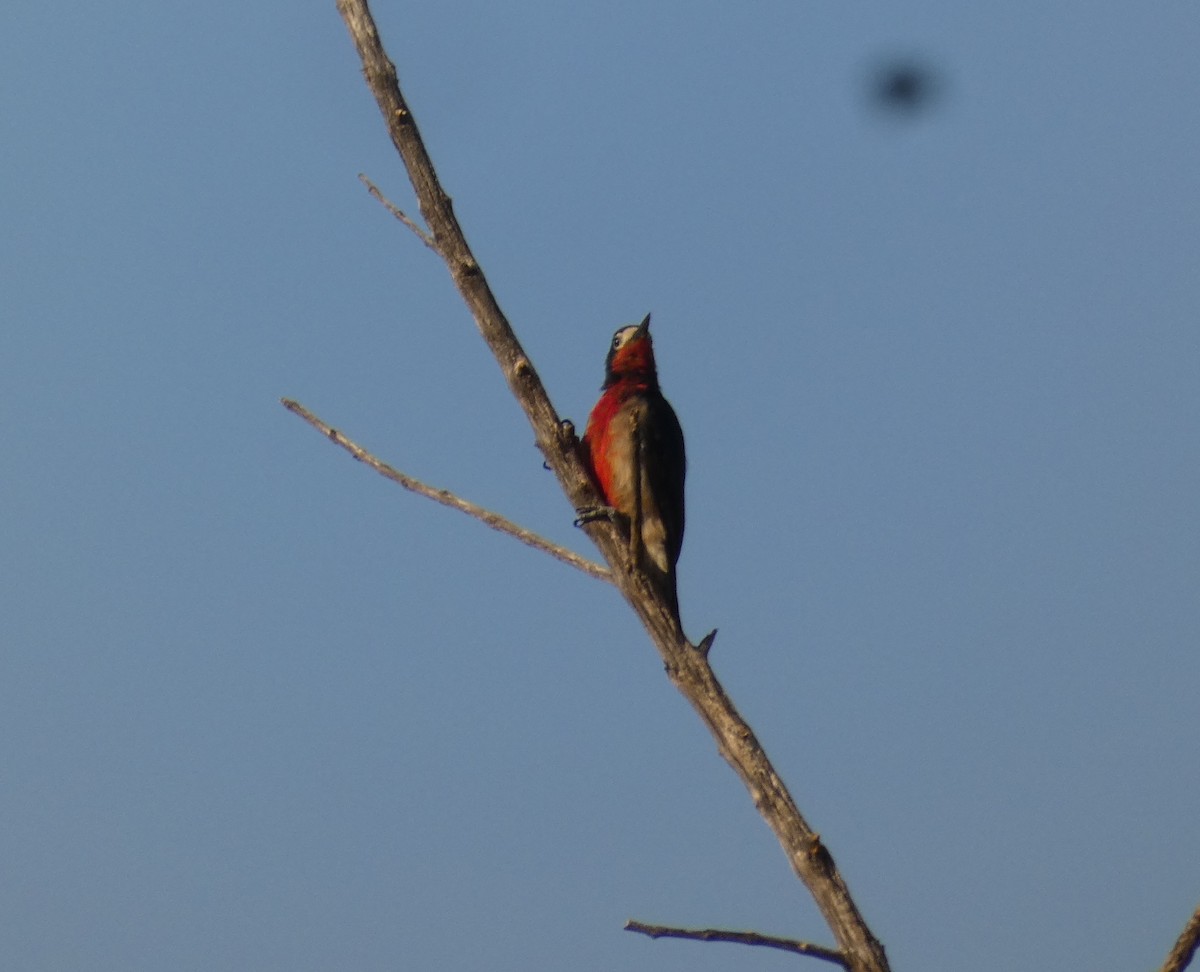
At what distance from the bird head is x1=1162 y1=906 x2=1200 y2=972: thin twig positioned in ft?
15.3

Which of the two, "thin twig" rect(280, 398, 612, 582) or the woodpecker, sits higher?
the woodpecker

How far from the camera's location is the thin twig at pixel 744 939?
3062mm

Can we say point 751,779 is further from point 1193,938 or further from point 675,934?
point 1193,938

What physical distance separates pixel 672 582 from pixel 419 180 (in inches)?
102

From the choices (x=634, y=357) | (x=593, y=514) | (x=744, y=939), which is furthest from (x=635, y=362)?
(x=744, y=939)

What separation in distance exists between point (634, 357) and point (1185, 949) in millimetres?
4815

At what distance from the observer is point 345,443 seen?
4406mm

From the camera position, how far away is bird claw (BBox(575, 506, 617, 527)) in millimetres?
4355

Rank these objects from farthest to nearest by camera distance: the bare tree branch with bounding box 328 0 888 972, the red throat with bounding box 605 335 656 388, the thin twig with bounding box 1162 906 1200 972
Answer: the red throat with bounding box 605 335 656 388 < the bare tree branch with bounding box 328 0 888 972 < the thin twig with bounding box 1162 906 1200 972

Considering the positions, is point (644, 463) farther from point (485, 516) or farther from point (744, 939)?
point (744, 939)

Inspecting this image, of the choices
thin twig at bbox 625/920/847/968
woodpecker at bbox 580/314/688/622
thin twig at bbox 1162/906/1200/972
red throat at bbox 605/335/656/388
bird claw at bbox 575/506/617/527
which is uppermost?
red throat at bbox 605/335/656/388

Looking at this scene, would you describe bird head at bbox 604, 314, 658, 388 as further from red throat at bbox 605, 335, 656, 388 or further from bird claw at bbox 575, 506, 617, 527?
bird claw at bbox 575, 506, 617, 527

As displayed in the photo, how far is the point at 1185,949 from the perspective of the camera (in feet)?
9.29

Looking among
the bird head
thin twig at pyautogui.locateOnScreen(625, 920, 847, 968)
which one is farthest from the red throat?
thin twig at pyautogui.locateOnScreen(625, 920, 847, 968)
